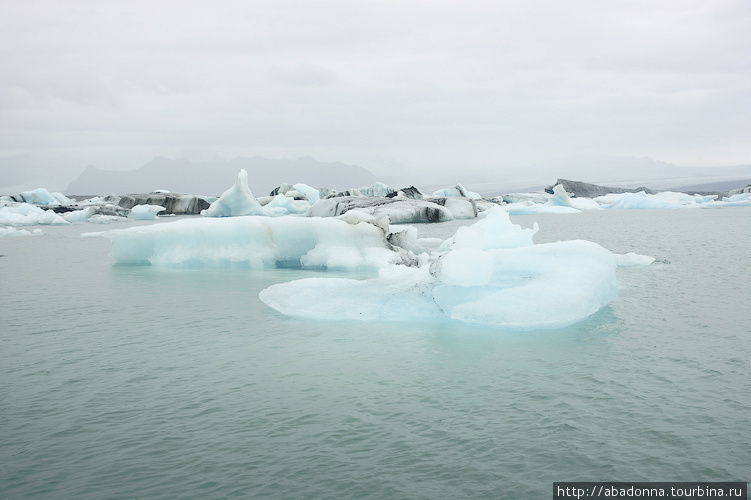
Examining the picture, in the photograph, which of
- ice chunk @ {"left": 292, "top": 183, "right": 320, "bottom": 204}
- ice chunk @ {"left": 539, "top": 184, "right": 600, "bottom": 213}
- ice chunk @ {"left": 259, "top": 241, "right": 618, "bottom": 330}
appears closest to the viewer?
ice chunk @ {"left": 259, "top": 241, "right": 618, "bottom": 330}

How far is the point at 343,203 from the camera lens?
2462 cm

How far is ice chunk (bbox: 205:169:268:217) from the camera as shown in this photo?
23812 millimetres

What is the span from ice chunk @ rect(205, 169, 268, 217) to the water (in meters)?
17.1

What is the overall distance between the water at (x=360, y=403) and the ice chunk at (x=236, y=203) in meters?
17.1

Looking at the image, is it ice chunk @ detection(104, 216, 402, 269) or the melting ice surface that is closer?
the melting ice surface

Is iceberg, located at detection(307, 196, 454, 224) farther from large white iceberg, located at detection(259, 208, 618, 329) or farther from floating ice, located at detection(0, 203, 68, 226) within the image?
large white iceberg, located at detection(259, 208, 618, 329)

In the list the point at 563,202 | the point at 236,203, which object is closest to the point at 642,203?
the point at 563,202

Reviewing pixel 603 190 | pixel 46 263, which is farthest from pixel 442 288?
pixel 603 190

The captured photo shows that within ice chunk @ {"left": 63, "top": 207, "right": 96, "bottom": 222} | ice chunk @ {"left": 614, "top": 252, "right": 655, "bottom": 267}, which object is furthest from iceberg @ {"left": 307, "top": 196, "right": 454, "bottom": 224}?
ice chunk @ {"left": 63, "top": 207, "right": 96, "bottom": 222}

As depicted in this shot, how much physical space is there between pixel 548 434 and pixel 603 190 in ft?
214

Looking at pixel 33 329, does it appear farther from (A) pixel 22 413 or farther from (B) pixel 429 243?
(B) pixel 429 243

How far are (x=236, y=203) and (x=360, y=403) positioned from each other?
21960 mm

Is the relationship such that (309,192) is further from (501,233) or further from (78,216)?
(501,233)

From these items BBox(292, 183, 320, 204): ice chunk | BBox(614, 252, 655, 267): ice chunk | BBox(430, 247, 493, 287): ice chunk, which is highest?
BBox(292, 183, 320, 204): ice chunk
